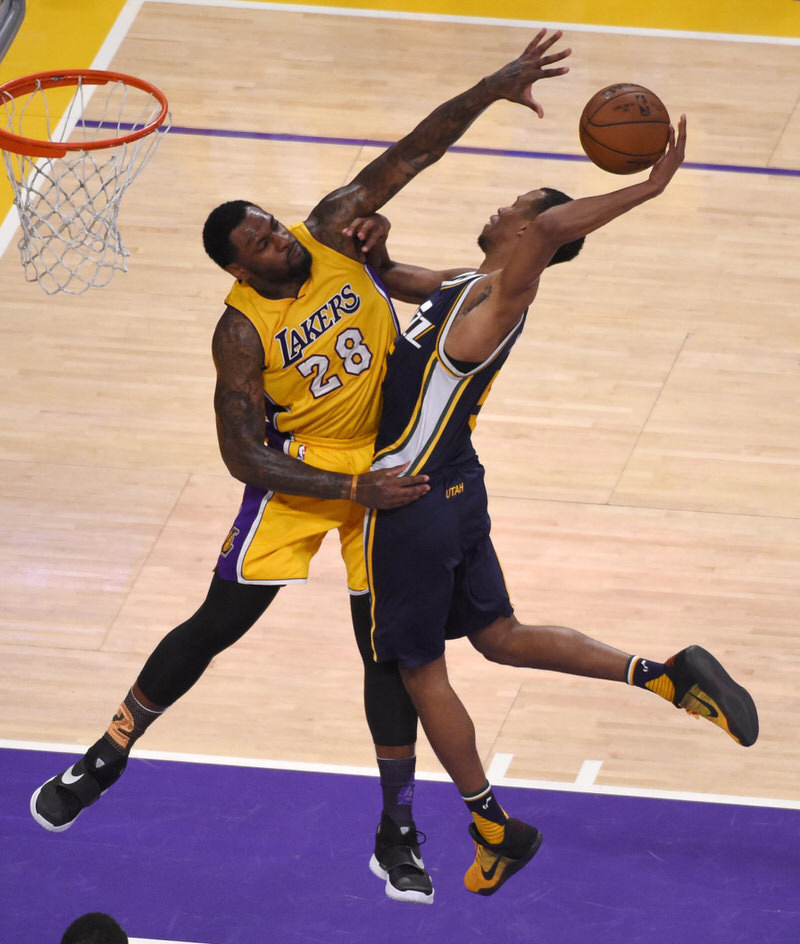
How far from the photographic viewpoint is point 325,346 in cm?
474

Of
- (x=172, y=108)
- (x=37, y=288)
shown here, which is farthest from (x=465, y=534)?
(x=172, y=108)

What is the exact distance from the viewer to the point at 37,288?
873 centimetres

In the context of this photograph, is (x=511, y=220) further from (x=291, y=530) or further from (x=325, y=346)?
(x=291, y=530)

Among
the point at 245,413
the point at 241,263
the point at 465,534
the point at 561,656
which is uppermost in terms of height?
the point at 241,263

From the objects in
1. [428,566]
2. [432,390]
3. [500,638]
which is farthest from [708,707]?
[432,390]

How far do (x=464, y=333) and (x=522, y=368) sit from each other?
365 cm

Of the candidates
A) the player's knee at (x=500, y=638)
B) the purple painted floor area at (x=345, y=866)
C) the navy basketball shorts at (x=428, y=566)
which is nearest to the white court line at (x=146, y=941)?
the purple painted floor area at (x=345, y=866)

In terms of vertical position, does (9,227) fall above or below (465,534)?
below

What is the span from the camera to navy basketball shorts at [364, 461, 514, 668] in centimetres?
473

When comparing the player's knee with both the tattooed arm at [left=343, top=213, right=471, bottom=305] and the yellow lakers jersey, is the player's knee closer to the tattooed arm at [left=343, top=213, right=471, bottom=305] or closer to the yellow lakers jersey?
the yellow lakers jersey

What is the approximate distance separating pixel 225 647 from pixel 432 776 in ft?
4.41

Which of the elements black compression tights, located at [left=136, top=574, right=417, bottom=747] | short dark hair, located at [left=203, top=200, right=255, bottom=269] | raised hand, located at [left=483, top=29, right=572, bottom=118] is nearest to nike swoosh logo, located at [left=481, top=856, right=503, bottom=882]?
black compression tights, located at [left=136, top=574, right=417, bottom=747]

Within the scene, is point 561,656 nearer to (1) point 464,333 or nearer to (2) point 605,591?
(1) point 464,333

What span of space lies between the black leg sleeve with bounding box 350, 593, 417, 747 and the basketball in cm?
162
